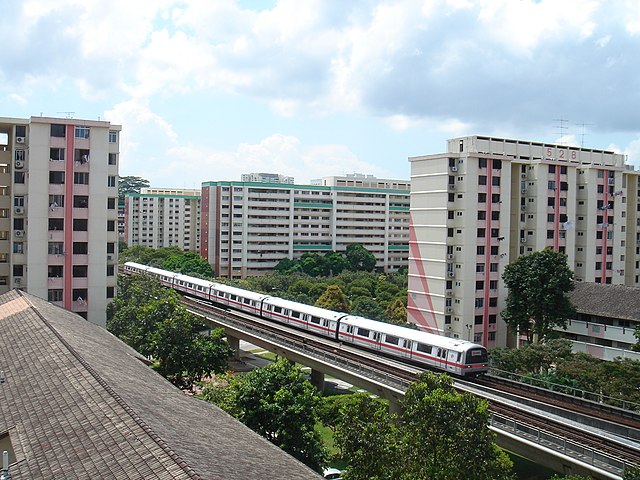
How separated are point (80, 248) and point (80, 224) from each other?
1520 mm

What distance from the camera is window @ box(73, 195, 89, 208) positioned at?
1556 inches

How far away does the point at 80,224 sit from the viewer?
39.7 metres

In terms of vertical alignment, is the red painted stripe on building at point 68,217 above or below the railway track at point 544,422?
above

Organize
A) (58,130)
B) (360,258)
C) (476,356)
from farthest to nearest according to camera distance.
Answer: (360,258), (58,130), (476,356)

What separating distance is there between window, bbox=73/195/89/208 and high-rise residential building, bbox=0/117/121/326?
6 cm

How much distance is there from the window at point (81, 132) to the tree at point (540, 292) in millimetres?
28710

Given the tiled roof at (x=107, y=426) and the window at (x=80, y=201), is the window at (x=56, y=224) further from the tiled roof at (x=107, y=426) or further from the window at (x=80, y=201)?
the tiled roof at (x=107, y=426)

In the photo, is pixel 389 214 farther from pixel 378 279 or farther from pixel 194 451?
pixel 194 451

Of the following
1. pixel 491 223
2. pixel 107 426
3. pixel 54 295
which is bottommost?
pixel 54 295

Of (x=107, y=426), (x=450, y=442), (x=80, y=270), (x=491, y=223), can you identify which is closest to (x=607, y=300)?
(x=491, y=223)

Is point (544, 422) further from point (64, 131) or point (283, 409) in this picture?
point (64, 131)

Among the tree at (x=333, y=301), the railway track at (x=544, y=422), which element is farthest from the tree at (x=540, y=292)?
the tree at (x=333, y=301)

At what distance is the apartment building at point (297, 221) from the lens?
90.3 metres

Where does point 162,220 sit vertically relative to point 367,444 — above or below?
above
